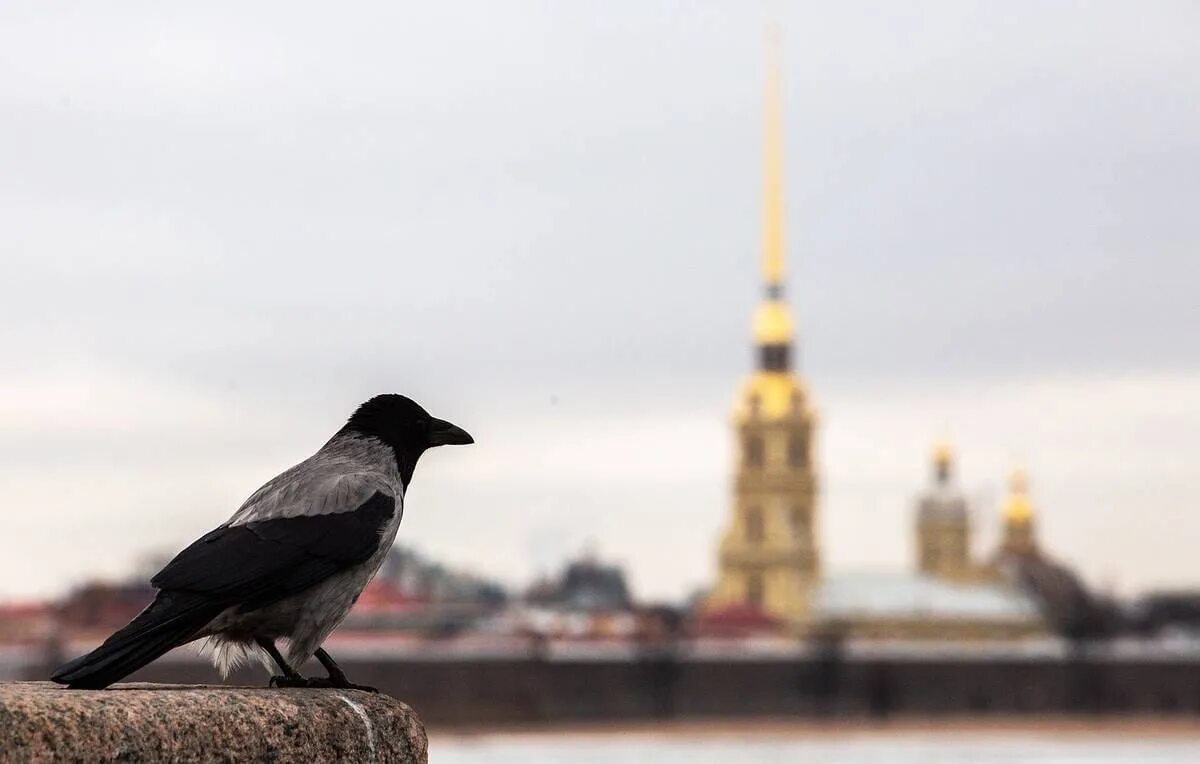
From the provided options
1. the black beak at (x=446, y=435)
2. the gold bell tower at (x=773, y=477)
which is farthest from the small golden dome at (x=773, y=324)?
the black beak at (x=446, y=435)

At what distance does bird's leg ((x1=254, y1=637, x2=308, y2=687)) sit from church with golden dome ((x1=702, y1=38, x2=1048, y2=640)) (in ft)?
390

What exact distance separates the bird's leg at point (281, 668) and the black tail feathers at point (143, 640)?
0.29m

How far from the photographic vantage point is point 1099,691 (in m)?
81.9

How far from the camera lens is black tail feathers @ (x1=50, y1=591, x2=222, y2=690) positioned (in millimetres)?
4289

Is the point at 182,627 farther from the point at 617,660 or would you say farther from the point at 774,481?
the point at 774,481

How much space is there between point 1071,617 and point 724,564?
1937cm

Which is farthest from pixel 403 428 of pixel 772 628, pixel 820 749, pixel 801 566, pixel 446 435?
pixel 801 566

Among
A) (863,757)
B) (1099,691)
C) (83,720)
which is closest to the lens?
(83,720)

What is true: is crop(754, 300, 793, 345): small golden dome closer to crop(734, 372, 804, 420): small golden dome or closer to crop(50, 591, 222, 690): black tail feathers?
crop(734, 372, 804, 420): small golden dome

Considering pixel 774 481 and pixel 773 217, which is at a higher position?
pixel 773 217

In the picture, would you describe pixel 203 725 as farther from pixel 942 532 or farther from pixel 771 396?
pixel 942 532

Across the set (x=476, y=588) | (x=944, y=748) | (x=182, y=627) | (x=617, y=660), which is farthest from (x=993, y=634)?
(x=182, y=627)

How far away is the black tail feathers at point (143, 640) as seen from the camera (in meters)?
4.29

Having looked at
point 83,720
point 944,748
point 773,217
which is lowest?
point 944,748
